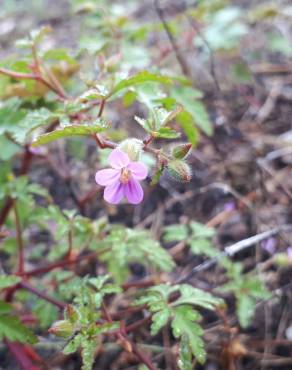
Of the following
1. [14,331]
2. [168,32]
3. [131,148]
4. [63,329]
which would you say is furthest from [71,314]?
[168,32]

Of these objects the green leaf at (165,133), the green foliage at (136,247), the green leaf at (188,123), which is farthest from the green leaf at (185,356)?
the green leaf at (188,123)

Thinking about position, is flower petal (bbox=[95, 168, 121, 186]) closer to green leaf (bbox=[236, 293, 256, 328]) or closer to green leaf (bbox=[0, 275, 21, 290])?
green leaf (bbox=[0, 275, 21, 290])

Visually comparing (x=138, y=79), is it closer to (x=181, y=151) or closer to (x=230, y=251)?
(x=181, y=151)

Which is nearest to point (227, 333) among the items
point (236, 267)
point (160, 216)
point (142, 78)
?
point (236, 267)

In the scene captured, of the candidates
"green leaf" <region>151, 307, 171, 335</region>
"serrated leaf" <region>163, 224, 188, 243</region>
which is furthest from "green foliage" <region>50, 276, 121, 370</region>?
"serrated leaf" <region>163, 224, 188, 243</region>

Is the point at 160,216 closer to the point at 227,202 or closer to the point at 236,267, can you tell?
the point at 227,202

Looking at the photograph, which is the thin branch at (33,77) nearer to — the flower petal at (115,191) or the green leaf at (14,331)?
the flower petal at (115,191)
